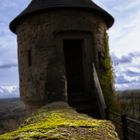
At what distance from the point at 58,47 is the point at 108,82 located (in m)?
2.39

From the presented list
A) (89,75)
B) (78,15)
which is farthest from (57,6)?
(89,75)

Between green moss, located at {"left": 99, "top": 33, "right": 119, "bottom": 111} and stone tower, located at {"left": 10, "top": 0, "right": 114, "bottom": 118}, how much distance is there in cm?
37

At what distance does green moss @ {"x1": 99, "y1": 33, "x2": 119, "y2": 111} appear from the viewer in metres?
12.1

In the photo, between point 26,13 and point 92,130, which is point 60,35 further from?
point 92,130

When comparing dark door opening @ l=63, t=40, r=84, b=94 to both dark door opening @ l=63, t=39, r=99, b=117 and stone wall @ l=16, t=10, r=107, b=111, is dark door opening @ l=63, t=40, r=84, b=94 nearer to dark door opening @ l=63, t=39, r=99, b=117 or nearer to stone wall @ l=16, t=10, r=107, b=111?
dark door opening @ l=63, t=39, r=99, b=117

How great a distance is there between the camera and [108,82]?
41.5 feet

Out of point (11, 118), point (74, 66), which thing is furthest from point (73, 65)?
point (11, 118)

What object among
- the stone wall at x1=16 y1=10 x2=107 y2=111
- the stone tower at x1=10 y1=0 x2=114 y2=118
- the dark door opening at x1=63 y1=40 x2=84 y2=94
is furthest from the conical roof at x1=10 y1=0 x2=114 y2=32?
the dark door opening at x1=63 y1=40 x2=84 y2=94

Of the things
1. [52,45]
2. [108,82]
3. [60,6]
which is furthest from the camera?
[108,82]

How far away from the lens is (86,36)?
41.2 ft

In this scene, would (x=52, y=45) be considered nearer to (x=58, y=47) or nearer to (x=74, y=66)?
(x=58, y=47)

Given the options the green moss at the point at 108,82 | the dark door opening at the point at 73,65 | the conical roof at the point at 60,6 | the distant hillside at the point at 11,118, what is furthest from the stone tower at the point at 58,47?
the distant hillside at the point at 11,118

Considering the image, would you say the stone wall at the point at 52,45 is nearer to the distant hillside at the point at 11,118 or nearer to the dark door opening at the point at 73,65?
the dark door opening at the point at 73,65

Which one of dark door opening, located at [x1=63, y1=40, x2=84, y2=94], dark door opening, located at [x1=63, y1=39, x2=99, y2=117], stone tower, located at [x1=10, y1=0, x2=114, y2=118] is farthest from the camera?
dark door opening, located at [x1=63, y1=40, x2=84, y2=94]
